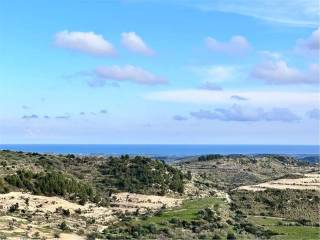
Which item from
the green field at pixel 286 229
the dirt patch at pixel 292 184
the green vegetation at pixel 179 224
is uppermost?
the dirt patch at pixel 292 184

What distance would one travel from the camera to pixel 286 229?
49.7 metres

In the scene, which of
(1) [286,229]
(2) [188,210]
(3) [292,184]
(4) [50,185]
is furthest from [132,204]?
(3) [292,184]

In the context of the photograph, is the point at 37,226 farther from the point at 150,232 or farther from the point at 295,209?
the point at 295,209

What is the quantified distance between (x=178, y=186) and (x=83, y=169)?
12.4 metres

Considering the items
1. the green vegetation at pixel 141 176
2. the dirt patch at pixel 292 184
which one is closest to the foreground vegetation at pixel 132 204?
the green vegetation at pixel 141 176

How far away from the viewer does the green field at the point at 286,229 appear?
45.4 m

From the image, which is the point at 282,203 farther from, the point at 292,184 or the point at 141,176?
the point at 292,184

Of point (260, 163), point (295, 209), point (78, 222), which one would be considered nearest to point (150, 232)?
point (78, 222)

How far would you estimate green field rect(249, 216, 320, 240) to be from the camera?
149 ft

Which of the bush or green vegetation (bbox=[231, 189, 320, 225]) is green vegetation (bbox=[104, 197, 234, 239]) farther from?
green vegetation (bbox=[231, 189, 320, 225])

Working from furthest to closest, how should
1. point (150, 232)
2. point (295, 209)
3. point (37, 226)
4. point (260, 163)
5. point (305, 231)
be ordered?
point (260, 163) < point (295, 209) < point (305, 231) < point (150, 232) < point (37, 226)

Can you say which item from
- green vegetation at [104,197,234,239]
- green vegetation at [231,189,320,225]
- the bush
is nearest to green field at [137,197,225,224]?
green vegetation at [104,197,234,239]

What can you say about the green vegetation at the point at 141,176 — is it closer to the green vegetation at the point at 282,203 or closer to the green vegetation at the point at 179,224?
the green vegetation at the point at 282,203

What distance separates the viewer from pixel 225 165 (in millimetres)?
121438
